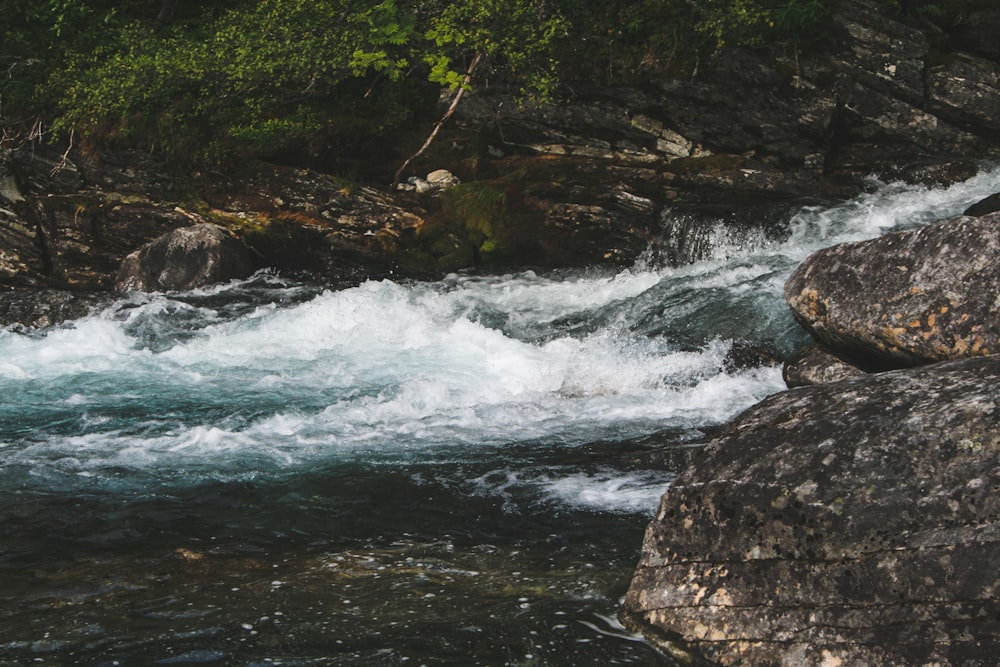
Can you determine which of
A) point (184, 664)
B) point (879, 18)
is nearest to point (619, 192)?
point (879, 18)

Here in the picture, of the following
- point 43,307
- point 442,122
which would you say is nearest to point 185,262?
point 43,307

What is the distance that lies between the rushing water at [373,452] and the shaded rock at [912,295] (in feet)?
4.01

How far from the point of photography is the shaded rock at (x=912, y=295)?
6.68 m

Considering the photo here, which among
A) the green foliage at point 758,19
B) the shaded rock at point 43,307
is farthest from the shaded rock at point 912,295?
the shaded rock at point 43,307

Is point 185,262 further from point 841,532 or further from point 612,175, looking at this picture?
point 841,532

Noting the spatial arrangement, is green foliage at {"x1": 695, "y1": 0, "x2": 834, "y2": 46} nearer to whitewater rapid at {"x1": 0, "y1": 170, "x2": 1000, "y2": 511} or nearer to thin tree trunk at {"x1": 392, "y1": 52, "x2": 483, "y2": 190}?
whitewater rapid at {"x1": 0, "y1": 170, "x2": 1000, "y2": 511}

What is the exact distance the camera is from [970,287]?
6734mm

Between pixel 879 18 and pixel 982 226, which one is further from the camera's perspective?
pixel 879 18

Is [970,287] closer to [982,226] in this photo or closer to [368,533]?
[982,226]

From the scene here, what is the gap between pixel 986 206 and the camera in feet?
36.7

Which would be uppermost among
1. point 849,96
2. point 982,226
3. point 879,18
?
point 879,18

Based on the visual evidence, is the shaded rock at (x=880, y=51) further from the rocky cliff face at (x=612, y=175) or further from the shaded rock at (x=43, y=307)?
the shaded rock at (x=43, y=307)

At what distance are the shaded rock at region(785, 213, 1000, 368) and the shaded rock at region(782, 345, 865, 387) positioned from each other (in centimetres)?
15

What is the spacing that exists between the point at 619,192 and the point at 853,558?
10.6 metres
